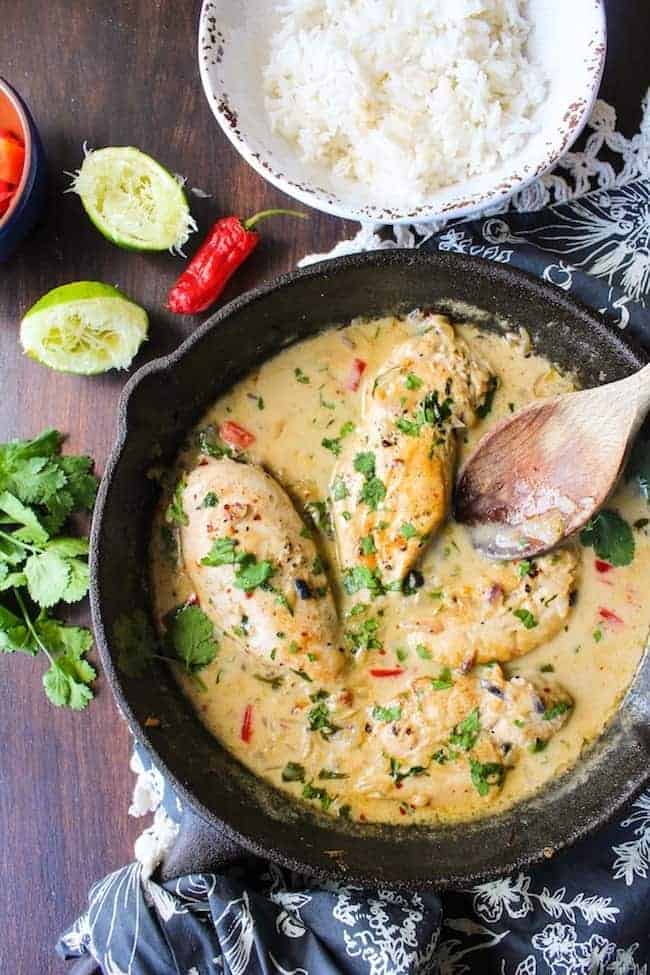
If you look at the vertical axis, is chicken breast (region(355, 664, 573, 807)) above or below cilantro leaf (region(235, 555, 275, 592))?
below

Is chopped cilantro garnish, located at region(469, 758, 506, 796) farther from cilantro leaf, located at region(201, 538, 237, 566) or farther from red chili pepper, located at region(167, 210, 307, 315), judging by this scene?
red chili pepper, located at region(167, 210, 307, 315)

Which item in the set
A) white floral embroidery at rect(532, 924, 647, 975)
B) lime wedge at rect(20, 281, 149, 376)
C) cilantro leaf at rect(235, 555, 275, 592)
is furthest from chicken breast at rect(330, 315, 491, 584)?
white floral embroidery at rect(532, 924, 647, 975)

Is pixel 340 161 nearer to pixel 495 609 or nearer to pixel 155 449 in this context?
pixel 155 449

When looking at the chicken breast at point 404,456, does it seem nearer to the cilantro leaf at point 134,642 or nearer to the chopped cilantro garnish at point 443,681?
the chopped cilantro garnish at point 443,681

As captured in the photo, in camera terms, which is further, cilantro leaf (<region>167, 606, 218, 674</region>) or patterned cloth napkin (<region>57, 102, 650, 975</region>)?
cilantro leaf (<region>167, 606, 218, 674</region>)

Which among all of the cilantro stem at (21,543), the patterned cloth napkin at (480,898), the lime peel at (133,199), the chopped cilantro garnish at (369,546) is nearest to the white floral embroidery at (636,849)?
the patterned cloth napkin at (480,898)

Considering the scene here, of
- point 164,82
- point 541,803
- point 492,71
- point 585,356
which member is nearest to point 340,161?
point 492,71

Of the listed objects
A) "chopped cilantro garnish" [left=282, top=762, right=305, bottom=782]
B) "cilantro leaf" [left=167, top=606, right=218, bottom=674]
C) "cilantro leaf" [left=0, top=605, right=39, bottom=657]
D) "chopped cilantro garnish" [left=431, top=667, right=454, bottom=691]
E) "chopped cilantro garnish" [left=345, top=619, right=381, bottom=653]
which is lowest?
"chopped cilantro garnish" [left=282, top=762, right=305, bottom=782]
